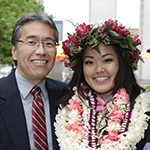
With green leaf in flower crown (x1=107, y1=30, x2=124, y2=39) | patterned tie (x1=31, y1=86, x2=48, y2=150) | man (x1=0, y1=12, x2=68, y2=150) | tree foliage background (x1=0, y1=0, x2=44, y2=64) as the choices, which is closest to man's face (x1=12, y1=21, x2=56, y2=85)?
man (x1=0, y1=12, x2=68, y2=150)

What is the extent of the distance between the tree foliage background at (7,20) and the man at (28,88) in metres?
11.0

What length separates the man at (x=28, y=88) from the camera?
7.43 feet

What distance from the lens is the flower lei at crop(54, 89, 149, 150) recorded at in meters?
2.19

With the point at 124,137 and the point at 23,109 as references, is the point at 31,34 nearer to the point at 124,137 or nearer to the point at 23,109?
the point at 23,109

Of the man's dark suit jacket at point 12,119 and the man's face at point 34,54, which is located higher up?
the man's face at point 34,54

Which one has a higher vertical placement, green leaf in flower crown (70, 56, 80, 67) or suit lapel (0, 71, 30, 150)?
green leaf in flower crown (70, 56, 80, 67)

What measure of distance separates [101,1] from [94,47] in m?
26.4

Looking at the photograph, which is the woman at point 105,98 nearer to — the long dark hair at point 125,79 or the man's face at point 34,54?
the long dark hair at point 125,79

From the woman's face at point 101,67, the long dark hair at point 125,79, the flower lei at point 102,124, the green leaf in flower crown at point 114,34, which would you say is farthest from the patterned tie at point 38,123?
the green leaf in flower crown at point 114,34

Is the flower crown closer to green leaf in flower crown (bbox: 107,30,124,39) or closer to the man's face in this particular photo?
green leaf in flower crown (bbox: 107,30,124,39)

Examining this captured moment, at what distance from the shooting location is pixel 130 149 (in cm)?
217

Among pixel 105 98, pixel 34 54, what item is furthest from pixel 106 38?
pixel 34 54

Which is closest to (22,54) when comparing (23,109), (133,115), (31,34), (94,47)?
(31,34)

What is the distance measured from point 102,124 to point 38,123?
68 centimetres
